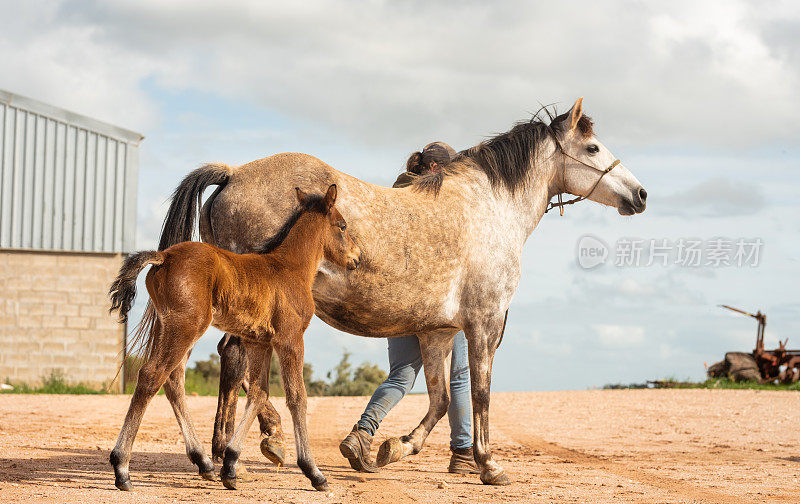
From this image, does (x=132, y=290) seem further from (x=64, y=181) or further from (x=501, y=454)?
(x=64, y=181)

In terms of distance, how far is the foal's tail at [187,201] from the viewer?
5887 millimetres


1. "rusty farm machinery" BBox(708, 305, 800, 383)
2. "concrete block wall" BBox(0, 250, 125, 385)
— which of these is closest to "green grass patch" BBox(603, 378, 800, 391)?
"rusty farm machinery" BBox(708, 305, 800, 383)

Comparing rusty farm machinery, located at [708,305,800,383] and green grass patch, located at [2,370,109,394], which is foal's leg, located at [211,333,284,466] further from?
rusty farm machinery, located at [708,305,800,383]

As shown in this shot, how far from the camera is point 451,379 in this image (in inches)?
281

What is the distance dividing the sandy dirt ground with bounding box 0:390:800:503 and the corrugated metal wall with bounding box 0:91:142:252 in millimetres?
4587

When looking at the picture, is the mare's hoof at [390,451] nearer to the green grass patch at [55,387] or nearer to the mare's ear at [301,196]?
the mare's ear at [301,196]

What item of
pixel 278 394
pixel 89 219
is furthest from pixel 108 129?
pixel 278 394

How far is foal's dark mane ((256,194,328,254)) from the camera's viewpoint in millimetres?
5551

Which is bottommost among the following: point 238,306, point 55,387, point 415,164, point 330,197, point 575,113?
point 55,387

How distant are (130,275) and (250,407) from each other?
4.05 ft

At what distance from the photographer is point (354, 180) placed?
19.6ft

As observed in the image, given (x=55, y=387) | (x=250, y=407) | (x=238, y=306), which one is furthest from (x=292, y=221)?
(x=55, y=387)

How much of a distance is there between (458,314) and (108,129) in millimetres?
14802

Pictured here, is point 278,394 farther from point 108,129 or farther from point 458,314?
point 458,314
